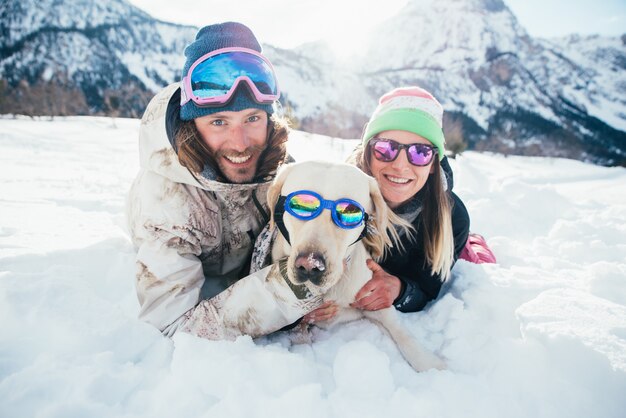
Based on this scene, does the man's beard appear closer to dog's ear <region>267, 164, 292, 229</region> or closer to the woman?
dog's ear <region>267, 164, 292, 229</region>

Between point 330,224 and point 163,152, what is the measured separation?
1.09 m

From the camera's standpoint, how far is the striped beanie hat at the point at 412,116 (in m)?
2.19

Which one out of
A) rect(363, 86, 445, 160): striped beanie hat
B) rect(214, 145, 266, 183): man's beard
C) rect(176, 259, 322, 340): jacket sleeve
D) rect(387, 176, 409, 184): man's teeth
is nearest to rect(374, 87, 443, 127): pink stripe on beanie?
rect(363, 86, 445, 160): striped beanie hat

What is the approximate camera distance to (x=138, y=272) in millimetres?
1790

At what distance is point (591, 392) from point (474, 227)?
3.23 metres

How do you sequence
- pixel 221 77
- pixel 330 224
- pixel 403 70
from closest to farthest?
1. pixel 330 224
2. pixel 221 77
3. pixel 403 70

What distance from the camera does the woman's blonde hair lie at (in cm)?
228

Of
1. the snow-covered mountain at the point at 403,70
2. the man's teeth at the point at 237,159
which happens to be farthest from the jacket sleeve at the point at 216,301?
the snow-covered mountain at the point at 403,70

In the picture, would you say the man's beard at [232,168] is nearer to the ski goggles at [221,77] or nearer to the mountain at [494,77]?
the ski goggles at [221,77]

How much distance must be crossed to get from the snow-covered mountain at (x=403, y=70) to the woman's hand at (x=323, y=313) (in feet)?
78.0

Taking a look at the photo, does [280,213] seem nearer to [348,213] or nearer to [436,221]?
[348,213]

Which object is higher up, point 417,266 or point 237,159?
point 237,159

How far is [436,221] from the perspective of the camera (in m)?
2.34

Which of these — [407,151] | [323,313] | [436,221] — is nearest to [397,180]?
[407,151]
